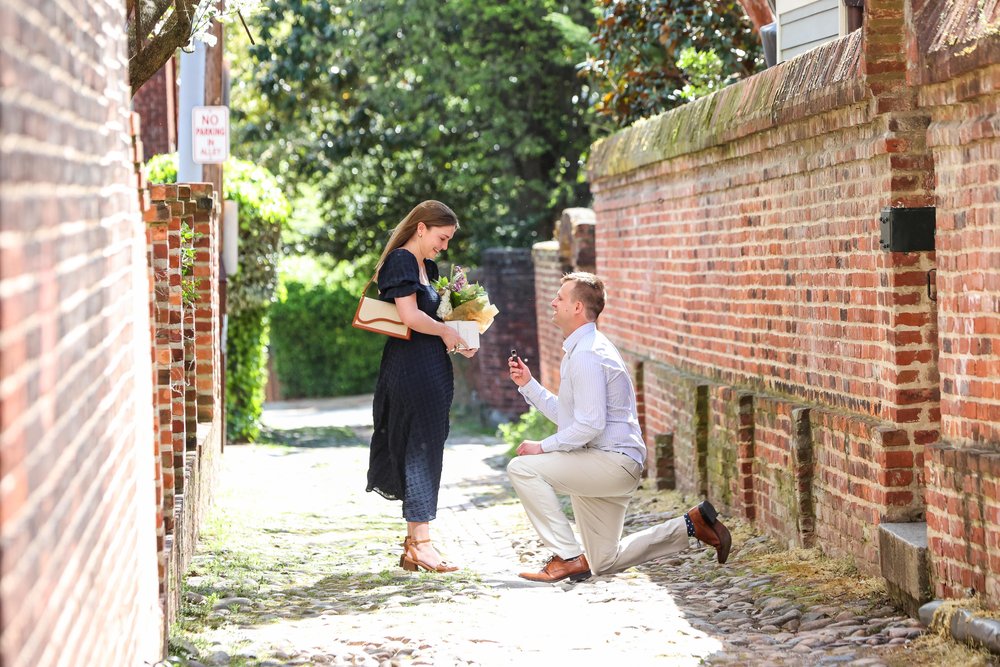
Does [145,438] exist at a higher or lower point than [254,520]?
higher

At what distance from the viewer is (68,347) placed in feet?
8.83

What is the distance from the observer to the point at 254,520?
9.02 metres

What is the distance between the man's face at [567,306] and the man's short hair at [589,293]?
2 centimetres

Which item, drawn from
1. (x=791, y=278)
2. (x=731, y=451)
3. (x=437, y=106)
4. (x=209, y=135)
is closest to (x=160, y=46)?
(x=791, y=278)

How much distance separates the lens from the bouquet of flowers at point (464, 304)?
7.24 metres

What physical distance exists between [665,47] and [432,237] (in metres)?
6.47

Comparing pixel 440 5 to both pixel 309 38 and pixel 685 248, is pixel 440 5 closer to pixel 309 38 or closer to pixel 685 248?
pixel 309 38

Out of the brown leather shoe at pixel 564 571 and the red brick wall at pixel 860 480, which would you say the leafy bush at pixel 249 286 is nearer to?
the brown leather shoe at pixel 564 571

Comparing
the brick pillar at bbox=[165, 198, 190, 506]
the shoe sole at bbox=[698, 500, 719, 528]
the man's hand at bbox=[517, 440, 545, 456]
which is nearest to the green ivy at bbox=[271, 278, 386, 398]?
the man's hand at bbox=[517, 440, 545, 456]

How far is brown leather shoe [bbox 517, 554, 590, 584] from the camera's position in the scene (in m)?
6.82

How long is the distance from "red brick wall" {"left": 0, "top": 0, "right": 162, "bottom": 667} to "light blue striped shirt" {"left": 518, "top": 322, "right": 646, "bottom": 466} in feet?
8.94

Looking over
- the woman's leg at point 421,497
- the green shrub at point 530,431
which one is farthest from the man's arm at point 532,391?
the green shrub at point 530,431

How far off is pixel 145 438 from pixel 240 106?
2590 centimetres

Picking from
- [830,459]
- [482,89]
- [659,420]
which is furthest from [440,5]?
[830,459]
